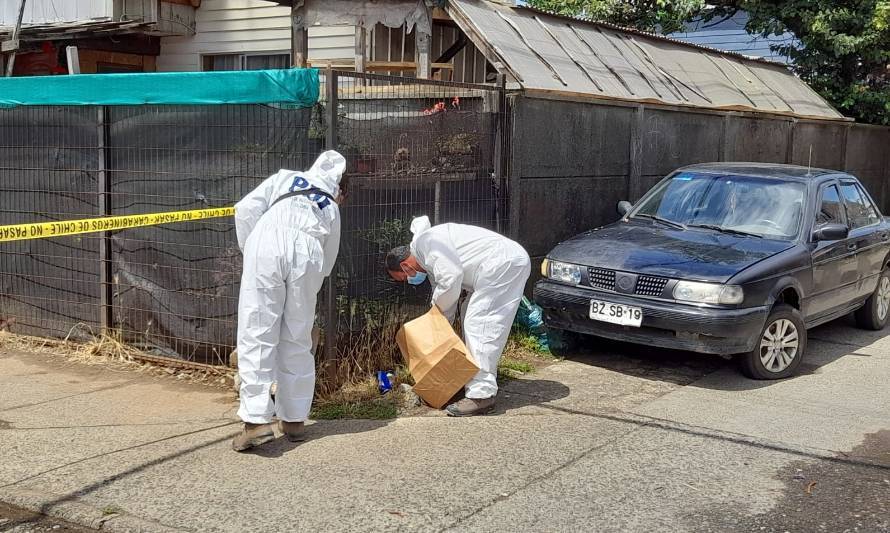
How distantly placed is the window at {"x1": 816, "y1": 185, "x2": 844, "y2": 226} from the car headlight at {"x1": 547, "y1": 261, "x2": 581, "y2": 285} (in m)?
2.19

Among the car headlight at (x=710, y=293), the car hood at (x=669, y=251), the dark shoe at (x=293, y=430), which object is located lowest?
the dark shoe at (x=293, y=430)

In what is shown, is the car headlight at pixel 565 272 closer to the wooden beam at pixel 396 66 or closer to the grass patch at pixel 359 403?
the grass patch at pixel 359 403

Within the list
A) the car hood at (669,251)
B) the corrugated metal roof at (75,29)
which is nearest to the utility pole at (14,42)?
the corrugated metal roof at (75,29)

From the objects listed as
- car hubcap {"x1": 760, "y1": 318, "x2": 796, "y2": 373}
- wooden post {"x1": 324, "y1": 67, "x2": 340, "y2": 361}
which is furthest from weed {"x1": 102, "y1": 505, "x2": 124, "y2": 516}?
car hubcap {"x1": 760, "y1": 318, "x2": 796, "y2": 373}

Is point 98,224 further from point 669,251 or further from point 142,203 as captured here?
point 669,251

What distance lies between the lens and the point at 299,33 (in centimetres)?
1077

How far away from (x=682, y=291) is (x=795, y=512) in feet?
8.03

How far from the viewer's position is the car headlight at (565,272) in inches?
286

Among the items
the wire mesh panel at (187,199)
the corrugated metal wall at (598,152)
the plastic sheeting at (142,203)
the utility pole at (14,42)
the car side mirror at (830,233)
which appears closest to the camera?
the wire mesh panel at (187,199)

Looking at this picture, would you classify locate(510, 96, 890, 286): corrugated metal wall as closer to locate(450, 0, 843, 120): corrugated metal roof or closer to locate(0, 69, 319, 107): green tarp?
locate(450, 0, 843, 120): corrugated metal roof

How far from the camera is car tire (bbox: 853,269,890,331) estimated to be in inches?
356

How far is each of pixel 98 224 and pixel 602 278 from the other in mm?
3802

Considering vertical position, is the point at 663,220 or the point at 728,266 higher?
the point at 663,220

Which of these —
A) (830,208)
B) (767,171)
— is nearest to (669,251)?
(767,171)
